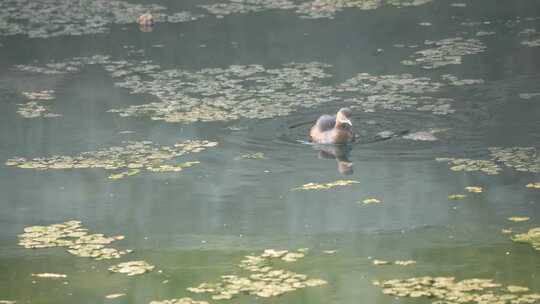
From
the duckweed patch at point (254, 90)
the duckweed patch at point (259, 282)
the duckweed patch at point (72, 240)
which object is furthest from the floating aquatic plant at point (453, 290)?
the duckweed patch at point (254, 90)

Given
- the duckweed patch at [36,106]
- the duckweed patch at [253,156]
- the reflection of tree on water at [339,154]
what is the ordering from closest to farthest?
the reflection of tree on water at [339,154] < the duckweed patch at [253,156] < the duckweed patch at [36,106]

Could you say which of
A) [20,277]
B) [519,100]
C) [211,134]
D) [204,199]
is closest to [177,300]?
[20,277]

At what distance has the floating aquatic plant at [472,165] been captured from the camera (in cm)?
770

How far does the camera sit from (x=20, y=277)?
6289 mm

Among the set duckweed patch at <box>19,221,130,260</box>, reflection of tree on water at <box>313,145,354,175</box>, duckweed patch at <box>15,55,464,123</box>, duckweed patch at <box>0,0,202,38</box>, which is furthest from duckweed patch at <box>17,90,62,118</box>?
duckweed patch at <box>19,221,130,260</box>

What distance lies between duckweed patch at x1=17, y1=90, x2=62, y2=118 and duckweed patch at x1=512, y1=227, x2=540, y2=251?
14.4 feet

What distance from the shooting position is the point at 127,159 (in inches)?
327

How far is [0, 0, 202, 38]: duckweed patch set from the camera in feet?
42.1

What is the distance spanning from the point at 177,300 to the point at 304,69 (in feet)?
16.4

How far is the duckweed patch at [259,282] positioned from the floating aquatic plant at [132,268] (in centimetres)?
39

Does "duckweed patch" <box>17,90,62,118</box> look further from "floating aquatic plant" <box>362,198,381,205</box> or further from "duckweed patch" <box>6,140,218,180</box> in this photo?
"floating aquatic plant" <box>362,198,381,205</box>

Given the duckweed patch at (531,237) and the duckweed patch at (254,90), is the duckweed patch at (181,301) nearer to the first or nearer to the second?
the duckweed patch at (531,237)

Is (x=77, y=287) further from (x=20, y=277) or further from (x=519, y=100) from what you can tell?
(x=519, y=100)

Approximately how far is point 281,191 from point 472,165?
1.30 metres
